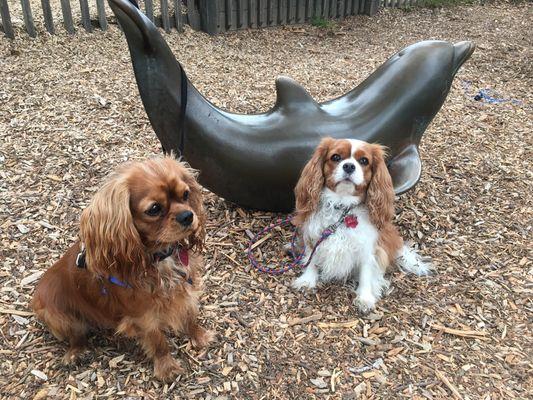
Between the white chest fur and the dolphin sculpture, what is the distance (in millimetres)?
515

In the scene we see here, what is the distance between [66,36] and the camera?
6.78m

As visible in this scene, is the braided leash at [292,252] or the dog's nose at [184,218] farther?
the braided leash at [292,252]

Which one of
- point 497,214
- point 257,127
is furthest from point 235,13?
point 497,214

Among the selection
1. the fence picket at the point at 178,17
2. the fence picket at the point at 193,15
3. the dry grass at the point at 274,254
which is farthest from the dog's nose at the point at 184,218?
the fence picket at the point at 193,15

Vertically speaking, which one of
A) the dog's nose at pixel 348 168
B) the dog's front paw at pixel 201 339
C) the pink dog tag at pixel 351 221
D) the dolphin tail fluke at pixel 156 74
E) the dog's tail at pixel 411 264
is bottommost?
the dog's front paw at pixel 201 339

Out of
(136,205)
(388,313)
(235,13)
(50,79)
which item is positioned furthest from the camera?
(235,13)

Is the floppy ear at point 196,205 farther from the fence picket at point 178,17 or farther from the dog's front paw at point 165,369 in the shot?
the fence picket at point 178,17

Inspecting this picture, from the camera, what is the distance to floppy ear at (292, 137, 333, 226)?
323 cm

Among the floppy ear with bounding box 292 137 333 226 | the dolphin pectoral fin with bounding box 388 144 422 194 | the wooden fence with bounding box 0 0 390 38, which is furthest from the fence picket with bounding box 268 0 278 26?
the floppy ear with bounding box 292 137 333 226

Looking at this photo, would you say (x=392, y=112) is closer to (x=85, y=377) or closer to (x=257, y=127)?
(x=257, y=127)

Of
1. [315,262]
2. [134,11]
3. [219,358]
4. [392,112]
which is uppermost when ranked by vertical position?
[134,11]

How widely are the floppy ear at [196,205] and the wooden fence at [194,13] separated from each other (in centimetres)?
518

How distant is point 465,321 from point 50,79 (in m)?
5.05

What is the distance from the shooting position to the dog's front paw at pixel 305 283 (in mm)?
3520
